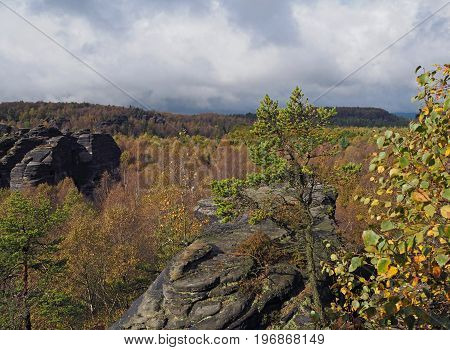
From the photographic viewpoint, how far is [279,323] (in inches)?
557

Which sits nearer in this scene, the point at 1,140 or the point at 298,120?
the point at 298,120

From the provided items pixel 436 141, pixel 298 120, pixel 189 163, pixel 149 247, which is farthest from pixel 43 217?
pixel 189 163

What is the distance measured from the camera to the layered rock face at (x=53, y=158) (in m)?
85.5

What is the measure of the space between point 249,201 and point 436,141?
30.2 ft

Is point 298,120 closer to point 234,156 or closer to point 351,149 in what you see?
point 351,149

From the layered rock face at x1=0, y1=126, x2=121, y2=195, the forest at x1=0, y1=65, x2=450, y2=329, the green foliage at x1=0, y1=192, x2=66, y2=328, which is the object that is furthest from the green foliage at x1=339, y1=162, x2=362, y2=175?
the layered rock face at x1=0, y1=126, x2=121, y2=195

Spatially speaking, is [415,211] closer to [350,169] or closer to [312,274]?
[350,169]

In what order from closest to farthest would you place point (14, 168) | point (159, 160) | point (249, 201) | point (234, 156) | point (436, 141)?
point (436, 141) → point (249, 201) → point (14, 168) → point (234, 156) → point (159, 160)

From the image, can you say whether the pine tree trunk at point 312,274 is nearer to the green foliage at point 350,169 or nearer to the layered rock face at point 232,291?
the layered rock face at point 232,291

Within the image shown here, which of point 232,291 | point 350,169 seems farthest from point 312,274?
point 350,169

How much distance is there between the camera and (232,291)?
1470cm

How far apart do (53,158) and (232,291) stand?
8611cm
